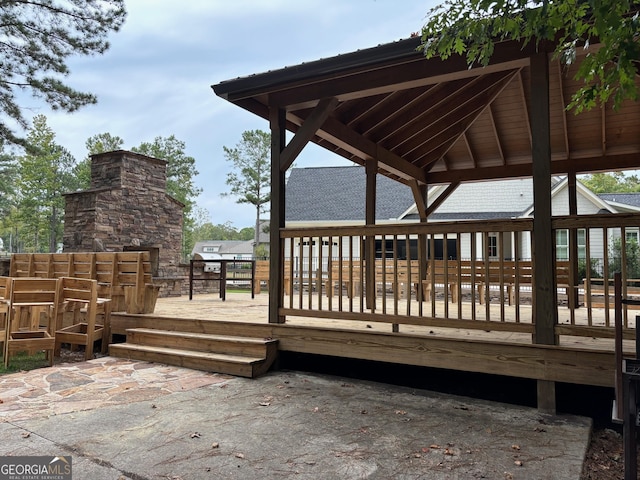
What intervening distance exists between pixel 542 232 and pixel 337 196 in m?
15.7

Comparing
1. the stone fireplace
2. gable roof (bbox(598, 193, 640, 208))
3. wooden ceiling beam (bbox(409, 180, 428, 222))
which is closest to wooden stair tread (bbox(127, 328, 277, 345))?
wooden ceiling beam (bbox(409, 180, 428, 222))

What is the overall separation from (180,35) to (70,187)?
15.3m

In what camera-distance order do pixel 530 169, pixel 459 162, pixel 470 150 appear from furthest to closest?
pixel 459 162 < pixel 530 169 < pixel 470 150

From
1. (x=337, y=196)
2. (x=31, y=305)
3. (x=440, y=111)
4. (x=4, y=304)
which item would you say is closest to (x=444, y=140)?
(x=440, y=111)

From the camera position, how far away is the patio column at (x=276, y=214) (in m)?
4.80

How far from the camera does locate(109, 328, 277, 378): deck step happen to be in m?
4.45

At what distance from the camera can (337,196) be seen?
753 inches

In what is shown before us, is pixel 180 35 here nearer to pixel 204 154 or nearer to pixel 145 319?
pixel 145 319

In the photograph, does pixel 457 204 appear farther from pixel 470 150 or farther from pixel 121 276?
pixel 121 276

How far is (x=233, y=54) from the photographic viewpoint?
175ft

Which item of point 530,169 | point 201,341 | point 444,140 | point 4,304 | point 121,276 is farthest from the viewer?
point 530,169

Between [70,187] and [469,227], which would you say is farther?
[70,187]

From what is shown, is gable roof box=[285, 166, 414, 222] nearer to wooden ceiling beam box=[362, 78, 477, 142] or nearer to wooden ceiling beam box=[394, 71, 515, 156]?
wooden ceiling beam box=[394, 71, 515, 156]

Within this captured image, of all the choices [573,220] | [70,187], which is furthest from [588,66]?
[70,187]
